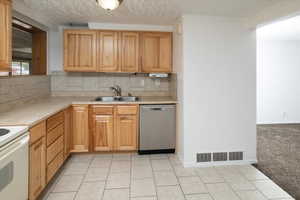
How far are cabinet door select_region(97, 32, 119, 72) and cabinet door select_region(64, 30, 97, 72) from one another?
104 mm

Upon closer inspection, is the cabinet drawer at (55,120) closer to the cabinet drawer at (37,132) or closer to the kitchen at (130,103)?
the kitchen at (130,103)

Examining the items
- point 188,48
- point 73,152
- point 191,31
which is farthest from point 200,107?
point 73,152

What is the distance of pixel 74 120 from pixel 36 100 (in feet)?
2.32

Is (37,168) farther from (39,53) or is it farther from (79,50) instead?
(39,53)

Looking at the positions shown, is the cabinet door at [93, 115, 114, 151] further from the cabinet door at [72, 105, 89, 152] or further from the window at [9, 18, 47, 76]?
the window at [9, 18, 47, 76]

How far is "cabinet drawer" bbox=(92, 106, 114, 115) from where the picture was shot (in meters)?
3.53

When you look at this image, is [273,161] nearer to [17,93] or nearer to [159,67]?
[159,67]

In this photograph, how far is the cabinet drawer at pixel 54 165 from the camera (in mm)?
2453

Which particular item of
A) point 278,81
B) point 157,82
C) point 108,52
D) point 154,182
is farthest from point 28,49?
point 278,81

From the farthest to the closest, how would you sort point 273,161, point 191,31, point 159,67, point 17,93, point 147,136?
1. point 159,67
2. point 147,136
3. point 273,161
4. point 191,31
5. point 17,93

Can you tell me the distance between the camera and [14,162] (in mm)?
1671

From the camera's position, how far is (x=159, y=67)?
3.86 m

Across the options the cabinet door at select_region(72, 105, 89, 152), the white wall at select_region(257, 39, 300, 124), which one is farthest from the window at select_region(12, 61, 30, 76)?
the white wall at select_region(257, 39, 300, 124)

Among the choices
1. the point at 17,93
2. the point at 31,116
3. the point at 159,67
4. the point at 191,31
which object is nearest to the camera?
the point at 31,116
